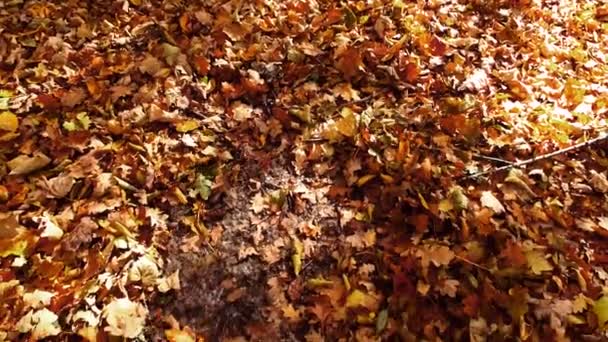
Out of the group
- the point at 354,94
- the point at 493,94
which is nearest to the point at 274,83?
the point at 354,94

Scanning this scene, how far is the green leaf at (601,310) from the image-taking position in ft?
8.15

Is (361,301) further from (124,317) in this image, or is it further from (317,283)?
(124,317)

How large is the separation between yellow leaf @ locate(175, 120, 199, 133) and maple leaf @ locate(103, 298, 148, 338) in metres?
1.25

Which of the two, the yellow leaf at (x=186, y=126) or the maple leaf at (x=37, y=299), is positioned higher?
the yellow leaf at (x=186, y=126)

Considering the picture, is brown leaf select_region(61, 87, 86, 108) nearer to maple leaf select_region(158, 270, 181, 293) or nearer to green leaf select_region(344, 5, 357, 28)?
maple leaf select_region(158, 270, 181, 293)

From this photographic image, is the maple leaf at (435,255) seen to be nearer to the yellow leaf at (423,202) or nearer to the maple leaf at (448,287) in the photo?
the maple leaf at (448,287)

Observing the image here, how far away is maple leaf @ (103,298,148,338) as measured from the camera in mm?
2484

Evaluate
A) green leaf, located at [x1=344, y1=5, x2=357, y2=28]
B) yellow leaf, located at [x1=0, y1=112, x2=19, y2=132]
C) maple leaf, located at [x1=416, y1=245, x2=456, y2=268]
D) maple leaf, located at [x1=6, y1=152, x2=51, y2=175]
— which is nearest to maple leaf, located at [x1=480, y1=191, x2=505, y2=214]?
maple leaf, located at [x1=416, y1=245, x2=456, y2=268]

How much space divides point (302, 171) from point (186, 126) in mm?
902

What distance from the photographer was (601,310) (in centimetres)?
251

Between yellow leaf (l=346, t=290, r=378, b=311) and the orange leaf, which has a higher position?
the orange leaf

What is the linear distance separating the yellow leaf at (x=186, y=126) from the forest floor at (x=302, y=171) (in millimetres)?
16

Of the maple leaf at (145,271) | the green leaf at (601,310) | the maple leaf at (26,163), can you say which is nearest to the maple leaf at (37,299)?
the maple leaf at (145,271)

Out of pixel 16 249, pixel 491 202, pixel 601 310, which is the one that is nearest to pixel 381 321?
pixel 491 202
